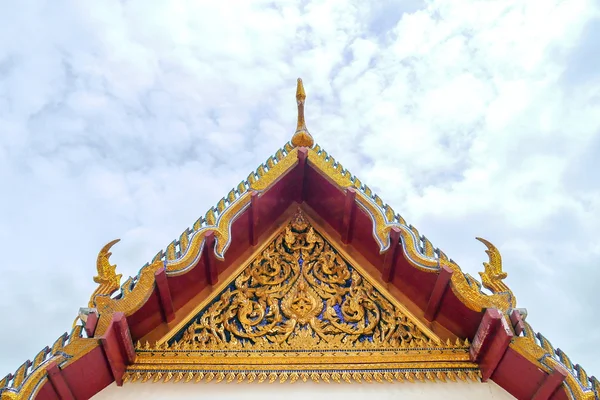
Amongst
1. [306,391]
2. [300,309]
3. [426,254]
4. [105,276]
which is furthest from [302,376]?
[105,276]

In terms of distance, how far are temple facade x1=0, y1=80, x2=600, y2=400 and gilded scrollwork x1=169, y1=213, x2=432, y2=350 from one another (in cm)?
1

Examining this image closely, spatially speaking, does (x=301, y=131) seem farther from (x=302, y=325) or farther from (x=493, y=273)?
(x=493, y=273)

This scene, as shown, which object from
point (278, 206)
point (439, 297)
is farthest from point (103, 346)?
point (439, 297)

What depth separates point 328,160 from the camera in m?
5.99

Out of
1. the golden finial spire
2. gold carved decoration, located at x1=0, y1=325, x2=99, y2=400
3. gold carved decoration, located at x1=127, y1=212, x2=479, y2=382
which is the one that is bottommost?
gold carved decoration, located at x1=0, y1=325, x2=99, y2=400

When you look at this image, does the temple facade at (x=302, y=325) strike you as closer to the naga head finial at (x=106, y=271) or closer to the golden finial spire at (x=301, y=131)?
the naga head finial at (x=106, y=271)

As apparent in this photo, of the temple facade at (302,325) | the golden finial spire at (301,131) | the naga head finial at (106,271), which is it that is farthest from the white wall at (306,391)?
the golden finial spire at (301,131)

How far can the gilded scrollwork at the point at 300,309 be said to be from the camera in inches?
193

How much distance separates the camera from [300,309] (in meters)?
5.18

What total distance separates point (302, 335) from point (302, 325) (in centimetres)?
13

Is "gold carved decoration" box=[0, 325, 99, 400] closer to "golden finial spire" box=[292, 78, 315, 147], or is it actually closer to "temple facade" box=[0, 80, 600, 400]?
"temple facade" box=[0, 80, 600, 400]

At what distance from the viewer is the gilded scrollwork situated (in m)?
4.91

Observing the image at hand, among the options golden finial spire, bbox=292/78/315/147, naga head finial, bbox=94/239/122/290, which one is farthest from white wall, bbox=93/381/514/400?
golden finial spire, bbox=292/78/315/147

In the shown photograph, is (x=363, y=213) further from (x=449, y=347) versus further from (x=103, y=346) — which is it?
(x=103, y=346)
